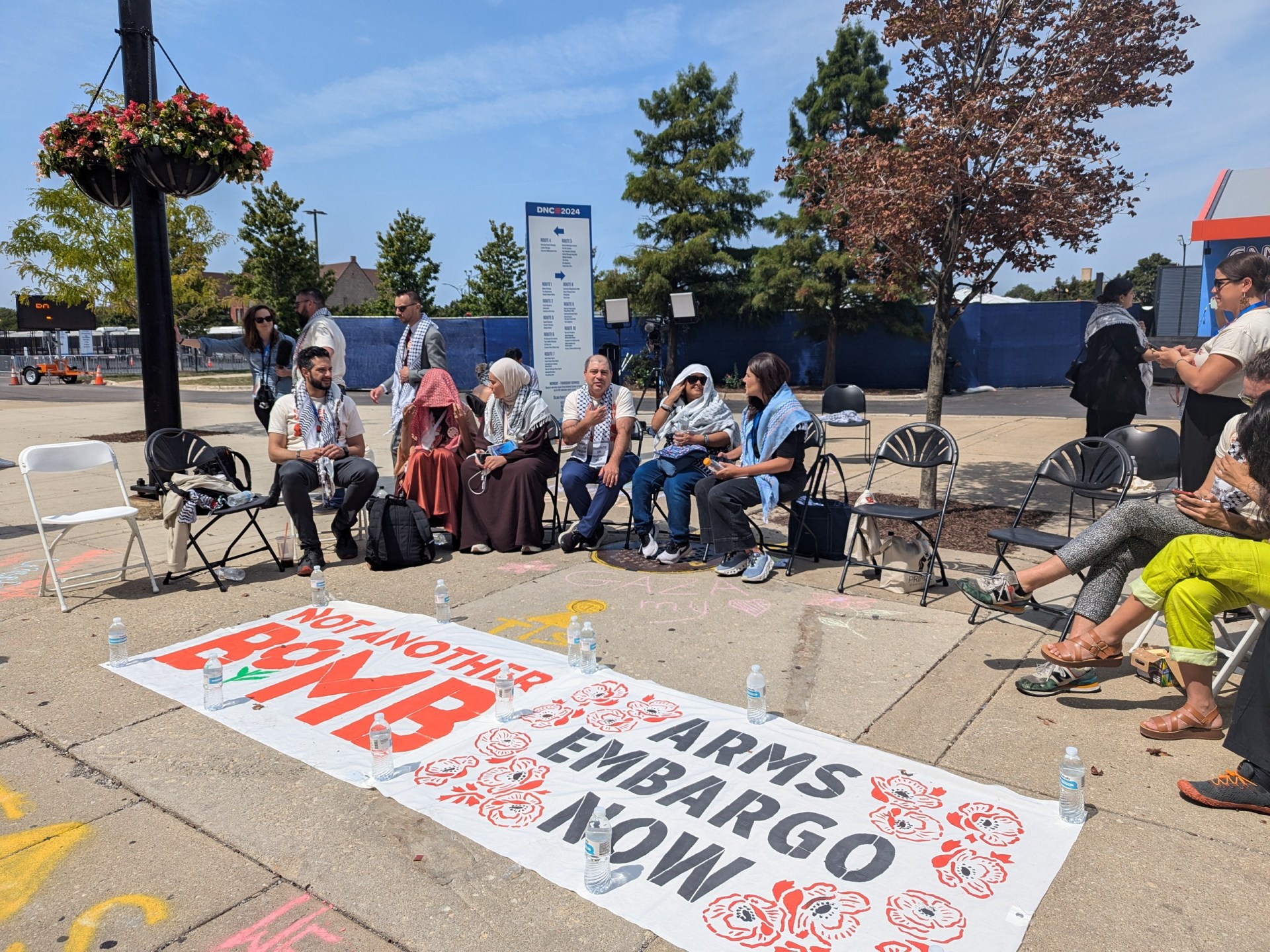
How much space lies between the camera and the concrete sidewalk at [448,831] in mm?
2266

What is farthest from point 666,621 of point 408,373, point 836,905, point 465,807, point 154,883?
point 408,373

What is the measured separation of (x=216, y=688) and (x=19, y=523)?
4983 mm

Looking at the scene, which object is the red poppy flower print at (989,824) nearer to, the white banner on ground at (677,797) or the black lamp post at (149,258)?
the white banner on ground at (677,797)

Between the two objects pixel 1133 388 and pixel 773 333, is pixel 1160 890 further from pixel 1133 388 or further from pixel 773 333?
pixel 773 333

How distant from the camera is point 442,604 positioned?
4.58 m

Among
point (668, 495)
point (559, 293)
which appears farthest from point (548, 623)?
point (559, 293)

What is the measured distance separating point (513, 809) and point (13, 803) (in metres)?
1.70

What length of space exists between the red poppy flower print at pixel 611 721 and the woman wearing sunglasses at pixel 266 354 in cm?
480

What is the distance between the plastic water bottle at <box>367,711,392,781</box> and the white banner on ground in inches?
1.4

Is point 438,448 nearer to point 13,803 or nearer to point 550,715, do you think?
point 550,715

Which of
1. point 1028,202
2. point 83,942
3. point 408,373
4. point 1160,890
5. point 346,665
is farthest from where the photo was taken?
point 408,373

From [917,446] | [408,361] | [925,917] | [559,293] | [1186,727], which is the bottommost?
[925,917]

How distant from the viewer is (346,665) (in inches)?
160

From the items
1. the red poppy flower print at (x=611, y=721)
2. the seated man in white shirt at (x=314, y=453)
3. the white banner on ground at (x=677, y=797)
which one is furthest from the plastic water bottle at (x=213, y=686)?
the seated man in white shirt at (x=314, y=453)
